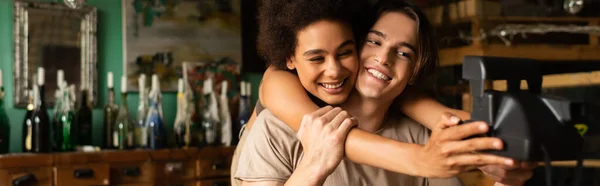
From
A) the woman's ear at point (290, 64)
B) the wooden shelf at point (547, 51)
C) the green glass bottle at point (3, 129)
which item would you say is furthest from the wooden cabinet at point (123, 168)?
the woman's ear at point (290, 64)

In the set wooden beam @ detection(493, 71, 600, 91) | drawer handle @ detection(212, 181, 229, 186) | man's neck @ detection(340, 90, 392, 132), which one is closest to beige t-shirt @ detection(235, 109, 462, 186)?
man's neck @ detection(340, 90, 392, 132)

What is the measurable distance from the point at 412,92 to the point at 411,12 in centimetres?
21

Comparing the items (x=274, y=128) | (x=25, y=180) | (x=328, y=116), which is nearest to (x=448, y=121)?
(x=328, y=116)

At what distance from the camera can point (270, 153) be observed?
124cm

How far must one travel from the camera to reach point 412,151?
3.13 ft

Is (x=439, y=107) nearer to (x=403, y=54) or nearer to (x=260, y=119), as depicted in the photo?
(x=403, y=54)

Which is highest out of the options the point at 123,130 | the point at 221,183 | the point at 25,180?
the point at 123,130

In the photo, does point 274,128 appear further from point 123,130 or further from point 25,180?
point 123,130

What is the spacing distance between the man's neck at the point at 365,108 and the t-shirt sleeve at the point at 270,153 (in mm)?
139

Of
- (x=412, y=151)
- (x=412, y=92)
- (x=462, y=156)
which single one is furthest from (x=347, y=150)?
(x=412, y=92)

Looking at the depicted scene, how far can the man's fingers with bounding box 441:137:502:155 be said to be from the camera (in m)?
0.81

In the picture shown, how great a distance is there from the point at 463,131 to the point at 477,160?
1.6 inches

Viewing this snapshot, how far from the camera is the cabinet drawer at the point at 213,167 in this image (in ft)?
10.5

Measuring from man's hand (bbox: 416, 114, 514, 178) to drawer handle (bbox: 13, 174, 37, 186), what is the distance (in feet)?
7.20
